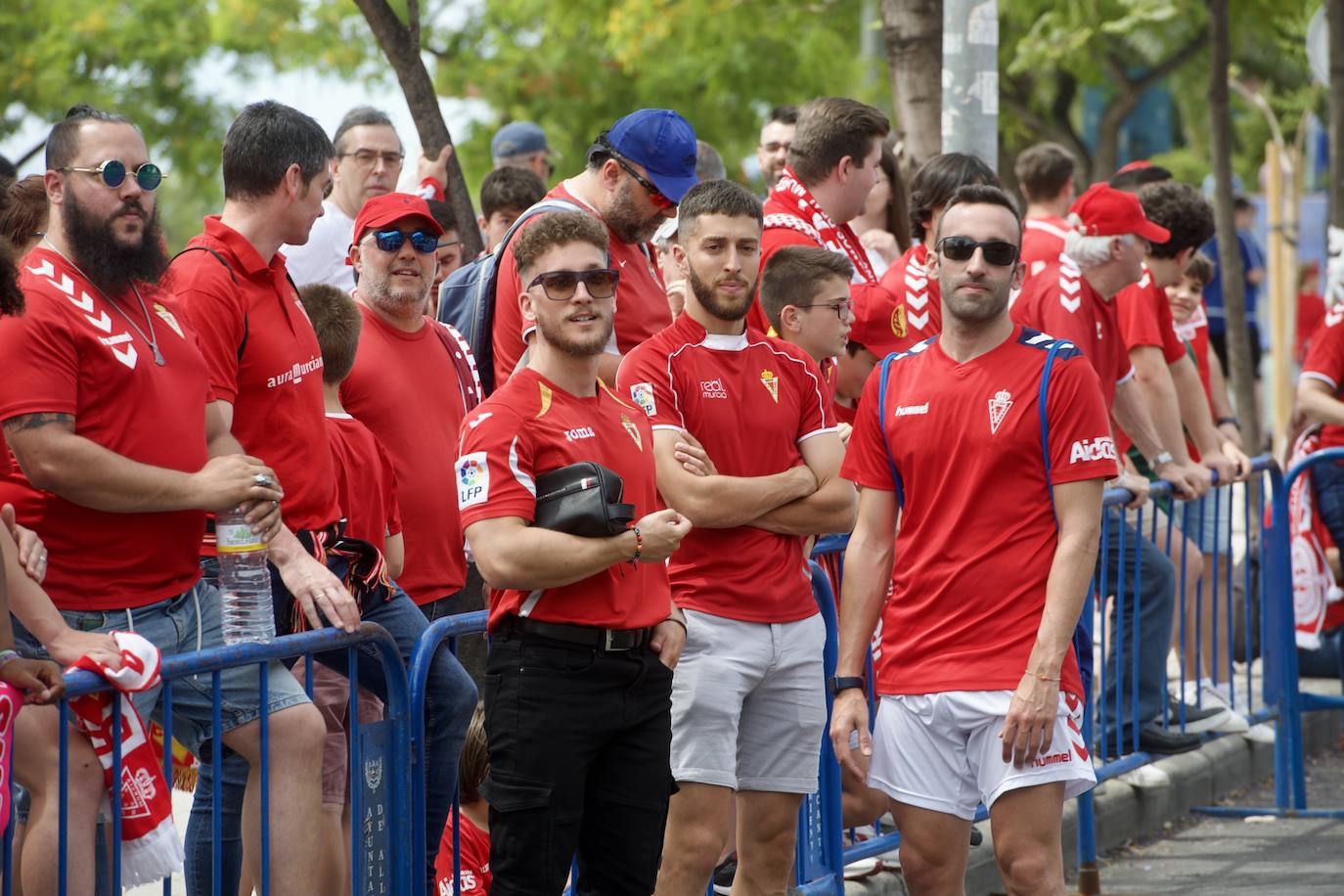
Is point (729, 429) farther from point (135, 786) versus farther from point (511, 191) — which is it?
point (511, 191)

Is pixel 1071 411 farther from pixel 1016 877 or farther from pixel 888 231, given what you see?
pixel 888 231

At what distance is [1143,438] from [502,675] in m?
4.01

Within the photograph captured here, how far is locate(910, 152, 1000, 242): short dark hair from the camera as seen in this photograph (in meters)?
7.00

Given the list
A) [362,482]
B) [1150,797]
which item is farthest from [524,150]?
[362,482]

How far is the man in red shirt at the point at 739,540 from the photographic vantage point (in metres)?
5.17

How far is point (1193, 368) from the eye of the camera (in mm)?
8531

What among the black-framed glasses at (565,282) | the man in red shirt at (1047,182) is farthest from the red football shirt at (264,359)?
the man in red shirt at (1047,182)

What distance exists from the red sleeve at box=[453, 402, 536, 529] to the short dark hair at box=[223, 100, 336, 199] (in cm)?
97

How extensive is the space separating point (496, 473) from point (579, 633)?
0.44 metres

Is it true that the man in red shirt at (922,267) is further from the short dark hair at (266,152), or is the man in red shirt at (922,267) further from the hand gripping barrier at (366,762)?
the hand gripping barrier at (366,762)

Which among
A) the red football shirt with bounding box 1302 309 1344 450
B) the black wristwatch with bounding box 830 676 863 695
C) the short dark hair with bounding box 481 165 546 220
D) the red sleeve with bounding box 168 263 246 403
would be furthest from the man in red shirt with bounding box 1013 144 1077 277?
the red sleeve with bounding box 168 263 246 403

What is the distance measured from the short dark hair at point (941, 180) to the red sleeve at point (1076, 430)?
2.03m

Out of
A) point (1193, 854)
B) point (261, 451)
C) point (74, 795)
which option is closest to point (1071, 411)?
point (261, 451)

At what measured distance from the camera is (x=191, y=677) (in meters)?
4.43
